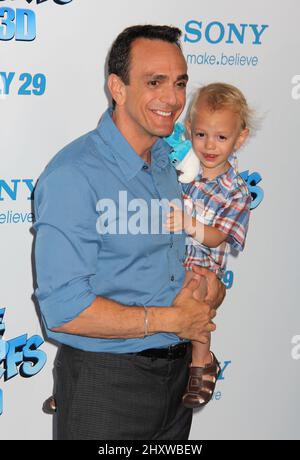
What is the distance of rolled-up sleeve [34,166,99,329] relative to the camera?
2260 millimetres

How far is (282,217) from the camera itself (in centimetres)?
385

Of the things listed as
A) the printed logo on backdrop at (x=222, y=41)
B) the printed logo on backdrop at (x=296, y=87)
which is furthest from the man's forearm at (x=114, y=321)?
the printed logo on backdrop at (x=296, y=87)

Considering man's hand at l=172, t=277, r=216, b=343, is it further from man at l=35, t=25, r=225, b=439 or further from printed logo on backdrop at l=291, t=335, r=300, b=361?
printed logo on backdrop at l=291, t=335, r=300, b=361

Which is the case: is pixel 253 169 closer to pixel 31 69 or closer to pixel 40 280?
pixel 31 69

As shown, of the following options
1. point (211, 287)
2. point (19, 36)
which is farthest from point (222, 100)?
point (19, 36)

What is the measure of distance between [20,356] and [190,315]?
1267 millimetres

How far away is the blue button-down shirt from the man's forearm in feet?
0.10

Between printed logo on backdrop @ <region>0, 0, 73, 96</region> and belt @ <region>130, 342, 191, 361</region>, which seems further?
printed logo on backdrop @ <region>0, 0, 73, 96</region>

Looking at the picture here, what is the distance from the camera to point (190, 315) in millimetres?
2500

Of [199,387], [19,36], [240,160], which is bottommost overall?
[199,387]

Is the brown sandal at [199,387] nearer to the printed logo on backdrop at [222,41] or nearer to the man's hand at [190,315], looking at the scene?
the man's hand at [190,315]

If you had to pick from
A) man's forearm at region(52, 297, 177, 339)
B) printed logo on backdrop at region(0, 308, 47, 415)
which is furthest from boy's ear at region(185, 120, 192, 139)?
printed logo on backdrop at region(0, 308, 47, 415)

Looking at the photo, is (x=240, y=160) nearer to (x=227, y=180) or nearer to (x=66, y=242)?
(x=227, y=180)
